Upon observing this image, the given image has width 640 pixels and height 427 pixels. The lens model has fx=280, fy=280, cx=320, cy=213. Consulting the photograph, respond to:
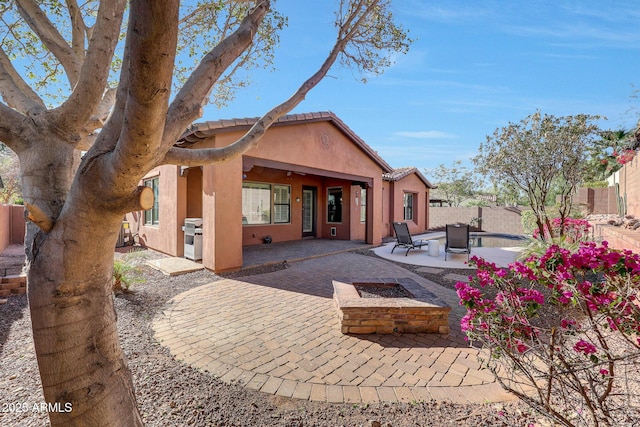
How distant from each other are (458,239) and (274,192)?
740cm

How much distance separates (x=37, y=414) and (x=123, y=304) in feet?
8.93

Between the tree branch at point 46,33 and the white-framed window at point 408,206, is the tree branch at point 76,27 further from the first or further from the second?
the white-framed window at point 408,206

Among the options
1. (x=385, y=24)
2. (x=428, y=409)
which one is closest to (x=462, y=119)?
(x=385, y=24)

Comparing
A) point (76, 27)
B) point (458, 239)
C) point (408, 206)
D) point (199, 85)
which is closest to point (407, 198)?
point (408, 206)

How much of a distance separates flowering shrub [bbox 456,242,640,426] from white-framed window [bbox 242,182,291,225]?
9.85 meters

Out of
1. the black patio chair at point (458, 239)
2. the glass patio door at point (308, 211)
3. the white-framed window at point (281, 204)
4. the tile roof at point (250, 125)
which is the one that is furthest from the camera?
the glass patio door at point (308, 211)

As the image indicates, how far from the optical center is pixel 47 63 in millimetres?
5828

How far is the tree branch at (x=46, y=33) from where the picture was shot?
Answer: 3686 mm

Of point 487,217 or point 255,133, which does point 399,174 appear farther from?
point 255,133

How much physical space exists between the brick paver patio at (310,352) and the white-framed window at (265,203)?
613 centimetres

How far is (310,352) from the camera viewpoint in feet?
11.0

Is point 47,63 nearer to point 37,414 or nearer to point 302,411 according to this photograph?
point 37,414

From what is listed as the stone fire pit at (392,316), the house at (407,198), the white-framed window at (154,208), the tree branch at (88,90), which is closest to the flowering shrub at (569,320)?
the stone fire pit at (392,316)

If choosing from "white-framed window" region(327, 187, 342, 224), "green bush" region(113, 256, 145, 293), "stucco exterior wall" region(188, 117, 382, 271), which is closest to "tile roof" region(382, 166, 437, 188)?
"stucco exterior wall" region(188, 117, 382, 271)
